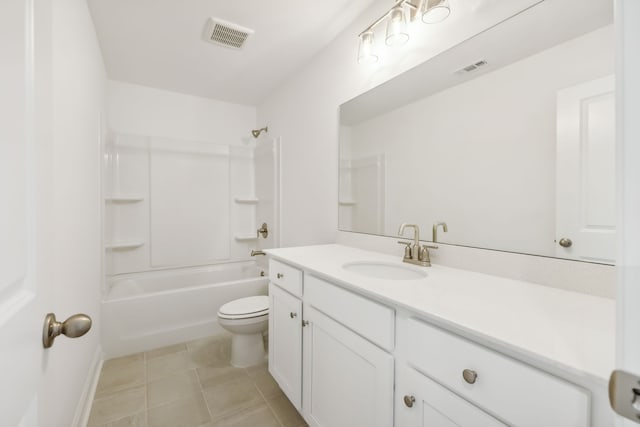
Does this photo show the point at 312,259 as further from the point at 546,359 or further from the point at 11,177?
the point at 11,177

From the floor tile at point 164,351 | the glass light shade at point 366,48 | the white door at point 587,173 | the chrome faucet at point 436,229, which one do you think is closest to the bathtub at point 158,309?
the floor tile at point 164,351

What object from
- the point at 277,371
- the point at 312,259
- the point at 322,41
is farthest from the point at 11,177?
the point at 322,41

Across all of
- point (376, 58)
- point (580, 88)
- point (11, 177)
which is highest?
point (376, 58)

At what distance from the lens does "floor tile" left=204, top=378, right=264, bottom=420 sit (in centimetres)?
161

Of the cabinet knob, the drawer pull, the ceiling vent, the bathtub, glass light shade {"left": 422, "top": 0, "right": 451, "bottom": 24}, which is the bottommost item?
the bathtub

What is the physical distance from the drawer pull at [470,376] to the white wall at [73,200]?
961 mm

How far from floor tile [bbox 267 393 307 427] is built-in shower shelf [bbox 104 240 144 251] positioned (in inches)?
83.5

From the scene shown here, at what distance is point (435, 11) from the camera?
1.31m

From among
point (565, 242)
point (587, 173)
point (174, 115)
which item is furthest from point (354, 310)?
point (174, 115)

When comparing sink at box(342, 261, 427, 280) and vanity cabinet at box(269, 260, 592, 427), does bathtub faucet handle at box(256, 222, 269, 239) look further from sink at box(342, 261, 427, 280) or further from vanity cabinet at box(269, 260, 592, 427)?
sink at box(342, 261, 427, 280)

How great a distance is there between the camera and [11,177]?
43 centimetres

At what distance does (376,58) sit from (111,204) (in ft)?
9.10

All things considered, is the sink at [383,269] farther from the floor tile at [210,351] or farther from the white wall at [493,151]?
the floor tile at [210,351]

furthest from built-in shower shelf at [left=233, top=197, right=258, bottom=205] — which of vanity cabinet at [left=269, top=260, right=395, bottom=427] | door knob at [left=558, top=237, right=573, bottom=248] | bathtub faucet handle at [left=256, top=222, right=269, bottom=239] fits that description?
door knob at [left=558, top=237, right=573, bottom=248]
